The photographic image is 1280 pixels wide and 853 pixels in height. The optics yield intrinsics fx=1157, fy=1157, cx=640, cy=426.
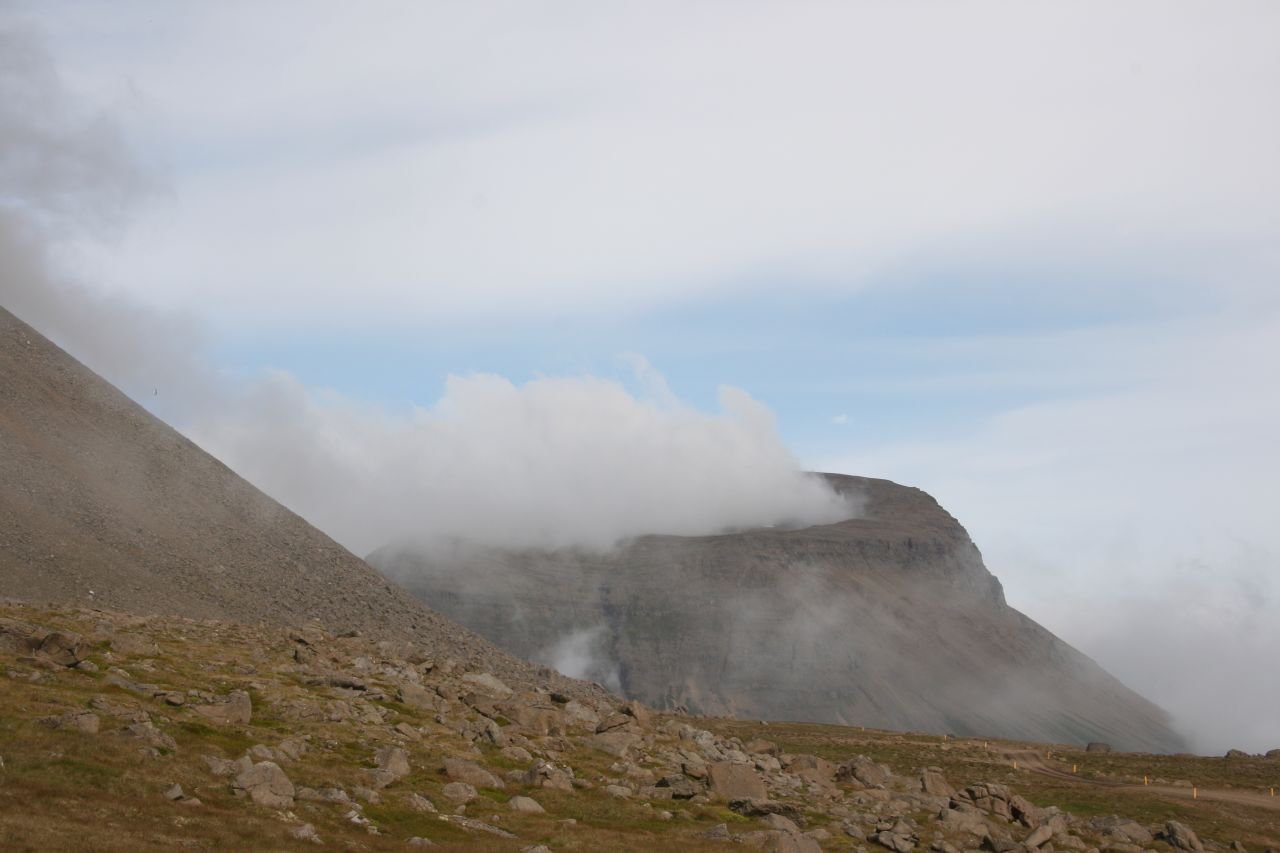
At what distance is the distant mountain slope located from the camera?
104875 millimetres

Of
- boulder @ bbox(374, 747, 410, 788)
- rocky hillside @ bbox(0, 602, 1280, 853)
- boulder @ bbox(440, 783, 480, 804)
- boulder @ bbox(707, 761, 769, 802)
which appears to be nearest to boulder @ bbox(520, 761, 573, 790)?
rocky hillside @ bbox(0, 602, 1280, 853)

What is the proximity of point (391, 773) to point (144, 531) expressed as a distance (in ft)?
251

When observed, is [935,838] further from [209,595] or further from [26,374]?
[26,374]

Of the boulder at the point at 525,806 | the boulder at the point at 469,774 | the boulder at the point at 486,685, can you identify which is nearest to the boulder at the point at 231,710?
the boulder at the point at 469,774

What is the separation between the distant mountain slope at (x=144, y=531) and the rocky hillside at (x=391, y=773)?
22.6 m

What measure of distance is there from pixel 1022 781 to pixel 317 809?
79.7 metres

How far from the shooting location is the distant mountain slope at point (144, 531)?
105 meters

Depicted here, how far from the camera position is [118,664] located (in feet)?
204

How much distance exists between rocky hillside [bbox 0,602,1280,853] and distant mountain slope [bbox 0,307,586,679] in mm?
22595

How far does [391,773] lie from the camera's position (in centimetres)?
5234

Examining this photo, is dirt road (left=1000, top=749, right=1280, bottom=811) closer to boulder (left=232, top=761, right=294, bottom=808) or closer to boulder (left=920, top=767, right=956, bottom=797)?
boulder (left=920, top=767, right=956, bottom=797)

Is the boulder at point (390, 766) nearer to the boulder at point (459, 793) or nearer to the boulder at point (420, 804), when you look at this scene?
the boulder at point (420, 804)

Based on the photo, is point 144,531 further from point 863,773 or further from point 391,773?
point 863,773

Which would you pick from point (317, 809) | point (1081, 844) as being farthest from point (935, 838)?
point (317, 809)
